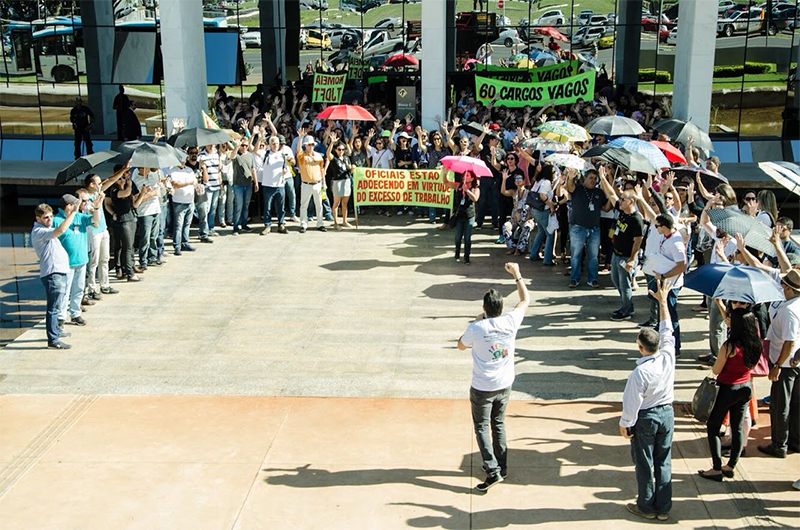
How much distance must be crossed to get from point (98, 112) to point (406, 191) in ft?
45.2

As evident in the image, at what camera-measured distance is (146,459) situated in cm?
861

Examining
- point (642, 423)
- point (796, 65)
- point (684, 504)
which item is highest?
point (796, 65)

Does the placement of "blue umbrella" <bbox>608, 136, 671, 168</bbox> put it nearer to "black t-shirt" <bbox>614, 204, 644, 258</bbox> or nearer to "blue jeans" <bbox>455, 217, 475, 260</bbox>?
"black t-shirt" <bbox>614, 204, 644, 258</bbox>

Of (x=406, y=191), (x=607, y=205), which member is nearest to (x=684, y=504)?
(x=607, y=205)

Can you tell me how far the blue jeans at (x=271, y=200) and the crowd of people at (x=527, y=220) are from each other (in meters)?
0.03

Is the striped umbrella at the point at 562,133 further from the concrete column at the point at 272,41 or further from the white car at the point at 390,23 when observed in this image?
the concrete column at the point at 272,41

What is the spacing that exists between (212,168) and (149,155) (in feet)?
8.16

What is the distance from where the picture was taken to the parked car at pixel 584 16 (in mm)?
28859

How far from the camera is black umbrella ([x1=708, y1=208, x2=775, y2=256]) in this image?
9.48m

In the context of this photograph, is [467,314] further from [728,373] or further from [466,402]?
[728,373]

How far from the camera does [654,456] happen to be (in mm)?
7418

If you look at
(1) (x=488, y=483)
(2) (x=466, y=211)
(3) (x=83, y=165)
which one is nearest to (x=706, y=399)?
(1) (x=488, y=483)

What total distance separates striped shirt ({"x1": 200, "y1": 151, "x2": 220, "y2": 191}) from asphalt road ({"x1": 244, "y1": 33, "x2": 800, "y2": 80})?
12.2 metres

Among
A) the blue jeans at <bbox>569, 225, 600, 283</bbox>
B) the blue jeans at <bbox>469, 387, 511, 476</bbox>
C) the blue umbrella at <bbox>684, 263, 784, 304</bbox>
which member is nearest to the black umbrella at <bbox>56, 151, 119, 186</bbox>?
the blue jeans at <bbox>569, 225, 600, 283</bbox>
